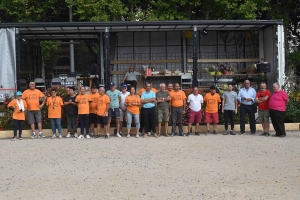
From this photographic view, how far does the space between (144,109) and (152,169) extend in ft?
18.2

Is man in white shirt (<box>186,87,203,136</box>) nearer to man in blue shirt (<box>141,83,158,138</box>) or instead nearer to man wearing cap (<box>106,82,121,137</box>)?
man in blue shirt (<box>141,83,158,138</box>)

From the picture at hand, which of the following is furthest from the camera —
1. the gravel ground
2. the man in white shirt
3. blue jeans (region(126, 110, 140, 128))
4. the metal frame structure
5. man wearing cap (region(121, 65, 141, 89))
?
man wearing cap (region(121, 65, 141, 89))

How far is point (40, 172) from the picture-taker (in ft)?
31.1

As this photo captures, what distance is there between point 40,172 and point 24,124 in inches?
256

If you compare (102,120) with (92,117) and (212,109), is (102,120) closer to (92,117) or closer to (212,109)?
(92,117)

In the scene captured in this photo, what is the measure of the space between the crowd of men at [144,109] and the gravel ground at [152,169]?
1.19 meters

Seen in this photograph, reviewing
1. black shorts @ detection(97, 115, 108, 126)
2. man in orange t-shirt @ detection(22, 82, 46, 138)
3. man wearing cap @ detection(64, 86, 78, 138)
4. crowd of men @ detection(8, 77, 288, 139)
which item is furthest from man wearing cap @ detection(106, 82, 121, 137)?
man in orange t-shirt @ detection(22, 82, 46, 138)

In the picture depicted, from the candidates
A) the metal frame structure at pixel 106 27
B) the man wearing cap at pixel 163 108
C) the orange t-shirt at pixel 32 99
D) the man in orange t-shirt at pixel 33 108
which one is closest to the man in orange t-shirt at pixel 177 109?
the man wearing cap at pixel 163 108

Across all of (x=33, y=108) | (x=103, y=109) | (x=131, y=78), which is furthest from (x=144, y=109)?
(x=131, y=78)

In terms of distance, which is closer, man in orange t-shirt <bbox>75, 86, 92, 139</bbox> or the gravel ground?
the gravel ground

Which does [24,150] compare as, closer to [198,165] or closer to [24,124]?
[24,124]

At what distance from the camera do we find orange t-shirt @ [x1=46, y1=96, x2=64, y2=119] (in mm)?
15008

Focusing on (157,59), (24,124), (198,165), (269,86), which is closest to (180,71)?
(157,59)

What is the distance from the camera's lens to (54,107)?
1503 centimetres
